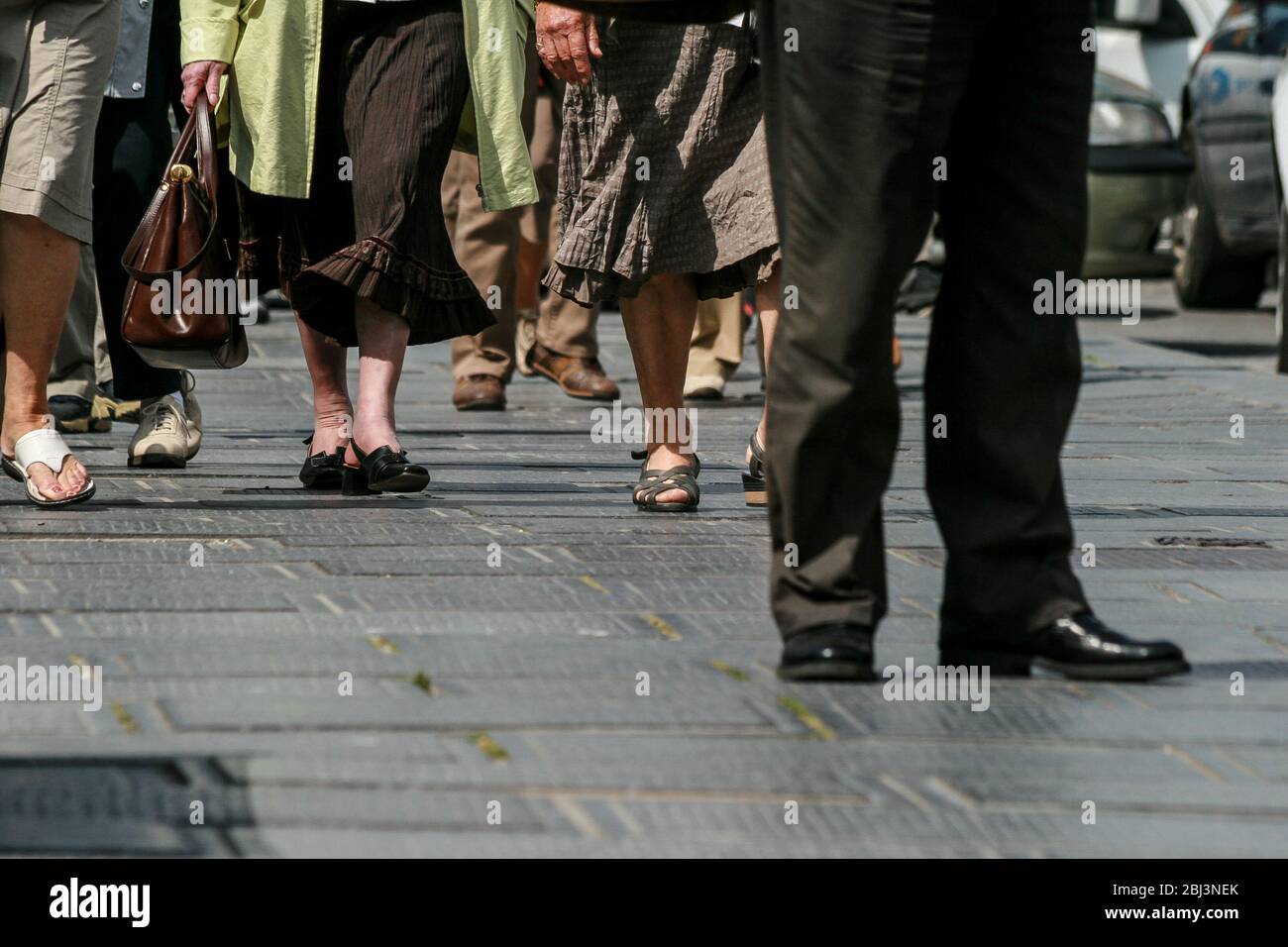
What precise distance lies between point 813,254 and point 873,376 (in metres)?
0.21

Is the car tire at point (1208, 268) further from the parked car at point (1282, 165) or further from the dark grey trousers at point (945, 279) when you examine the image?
the dark grey trousers at point (945, 279)

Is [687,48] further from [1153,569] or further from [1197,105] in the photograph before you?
[1197,105]

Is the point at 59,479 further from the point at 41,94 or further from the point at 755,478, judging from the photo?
the point at 755,478

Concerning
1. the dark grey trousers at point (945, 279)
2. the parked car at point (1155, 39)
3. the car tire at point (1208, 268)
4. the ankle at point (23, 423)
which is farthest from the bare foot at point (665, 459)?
the parked car at point (1155, 39)

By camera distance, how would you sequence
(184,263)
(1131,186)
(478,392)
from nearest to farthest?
(184,263) → (478,392) → (1131,186)

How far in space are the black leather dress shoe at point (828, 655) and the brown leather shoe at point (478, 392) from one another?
15.1 feet

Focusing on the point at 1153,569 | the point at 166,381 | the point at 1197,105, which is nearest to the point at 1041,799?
the point at 1153,569

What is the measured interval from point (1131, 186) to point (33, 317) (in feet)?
30.9

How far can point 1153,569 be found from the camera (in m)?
4.73

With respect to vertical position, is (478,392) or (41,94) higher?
(41,94)

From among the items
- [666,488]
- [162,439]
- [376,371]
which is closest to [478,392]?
[162,439]

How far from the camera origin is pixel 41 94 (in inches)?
212

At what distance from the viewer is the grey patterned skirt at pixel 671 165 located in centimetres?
565

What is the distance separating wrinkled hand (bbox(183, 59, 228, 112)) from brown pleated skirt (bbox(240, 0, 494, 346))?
26 centimetres
